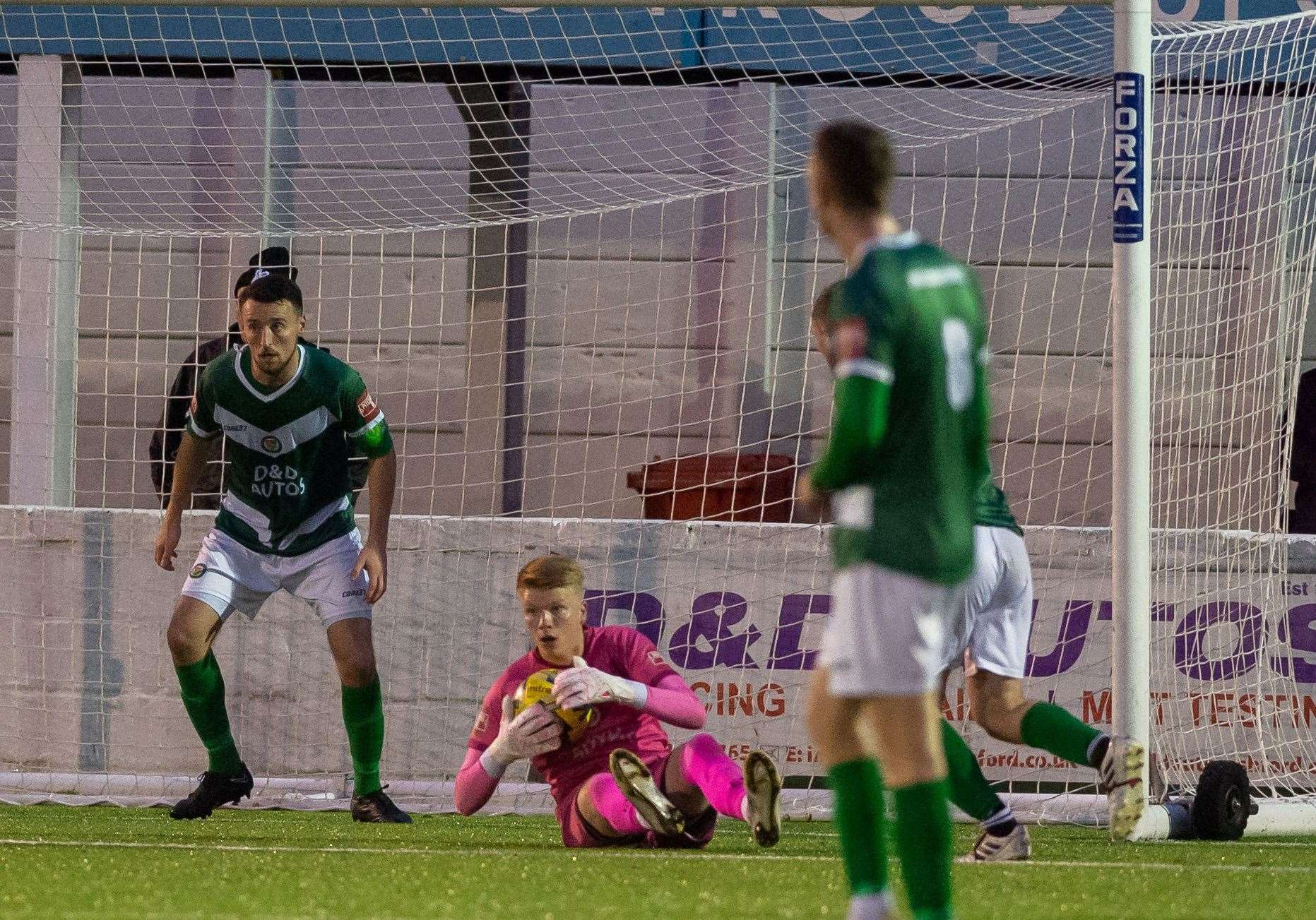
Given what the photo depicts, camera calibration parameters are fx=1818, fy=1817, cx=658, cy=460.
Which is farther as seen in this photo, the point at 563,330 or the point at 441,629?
the point at 563,330

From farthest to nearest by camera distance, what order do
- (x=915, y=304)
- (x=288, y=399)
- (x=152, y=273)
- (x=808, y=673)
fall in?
(x=152, y=273), (x=808, y=673), (x=288, y=399), (x=915, y=304)

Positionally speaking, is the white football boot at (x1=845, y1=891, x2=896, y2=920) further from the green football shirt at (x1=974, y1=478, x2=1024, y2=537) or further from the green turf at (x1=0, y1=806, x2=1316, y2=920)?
the green football shirt at (x1=974, y1=478, x2=1024, y2=537)

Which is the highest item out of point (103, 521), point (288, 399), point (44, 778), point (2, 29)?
point (2, 29)

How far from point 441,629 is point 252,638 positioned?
74 centimetres

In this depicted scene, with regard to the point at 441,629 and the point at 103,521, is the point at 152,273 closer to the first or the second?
the point at 103,521

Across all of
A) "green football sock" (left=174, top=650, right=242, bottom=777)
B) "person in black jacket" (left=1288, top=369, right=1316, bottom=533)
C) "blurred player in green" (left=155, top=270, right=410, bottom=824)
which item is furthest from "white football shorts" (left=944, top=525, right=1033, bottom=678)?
"person in black jacket" (left=1288, top=369, right=1316, bottom=533)

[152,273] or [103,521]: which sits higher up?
[152,273]

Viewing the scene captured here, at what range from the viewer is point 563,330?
373 inches

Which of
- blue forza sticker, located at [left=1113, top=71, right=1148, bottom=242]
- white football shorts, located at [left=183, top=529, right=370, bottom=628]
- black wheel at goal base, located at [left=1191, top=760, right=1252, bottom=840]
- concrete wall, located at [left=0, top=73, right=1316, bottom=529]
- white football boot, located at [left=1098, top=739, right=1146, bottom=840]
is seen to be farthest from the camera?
concrete wall, located at [left=0, top=73, right=1316, bottom=529]

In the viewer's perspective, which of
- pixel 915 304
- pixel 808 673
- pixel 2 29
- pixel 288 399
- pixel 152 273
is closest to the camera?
pixel 915 304

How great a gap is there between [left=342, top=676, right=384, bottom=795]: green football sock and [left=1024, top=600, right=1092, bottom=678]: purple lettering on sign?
2.48m

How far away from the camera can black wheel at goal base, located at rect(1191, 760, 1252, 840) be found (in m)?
5.34

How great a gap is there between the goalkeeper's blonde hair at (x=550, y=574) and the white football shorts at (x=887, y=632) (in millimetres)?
2129

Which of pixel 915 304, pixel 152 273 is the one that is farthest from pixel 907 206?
pixel 915 304
